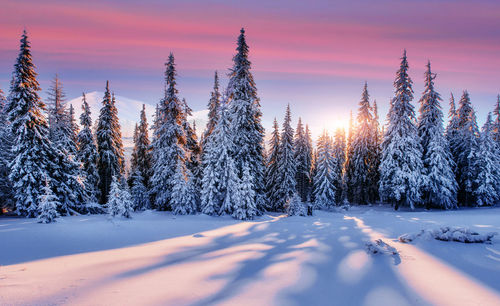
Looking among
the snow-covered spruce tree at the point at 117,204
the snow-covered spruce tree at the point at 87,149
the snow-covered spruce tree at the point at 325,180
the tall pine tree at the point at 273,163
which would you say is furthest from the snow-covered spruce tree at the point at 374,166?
the snow-covered spruce tree at the point at 87,149

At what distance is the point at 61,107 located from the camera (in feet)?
82.3

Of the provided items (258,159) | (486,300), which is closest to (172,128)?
(258,159)

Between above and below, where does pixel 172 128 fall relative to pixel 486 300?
above

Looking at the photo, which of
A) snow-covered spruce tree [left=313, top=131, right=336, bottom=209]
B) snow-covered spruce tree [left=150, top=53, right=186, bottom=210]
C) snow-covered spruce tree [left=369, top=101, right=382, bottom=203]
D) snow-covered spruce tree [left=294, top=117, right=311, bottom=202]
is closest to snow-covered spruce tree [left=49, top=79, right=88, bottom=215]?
snow-covered spruce tree [left=150, top=53, right=186, bottom=210]

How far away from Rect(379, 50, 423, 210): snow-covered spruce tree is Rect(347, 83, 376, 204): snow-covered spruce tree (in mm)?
6581

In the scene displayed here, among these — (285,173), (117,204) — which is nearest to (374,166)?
(285,173)

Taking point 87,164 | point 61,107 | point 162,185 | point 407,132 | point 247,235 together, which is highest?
point 61,107

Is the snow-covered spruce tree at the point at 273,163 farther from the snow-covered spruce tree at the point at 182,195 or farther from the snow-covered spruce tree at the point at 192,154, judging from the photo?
the snow-covered spruce tree at the point at 182,195

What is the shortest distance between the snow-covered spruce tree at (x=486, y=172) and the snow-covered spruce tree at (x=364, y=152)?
1115cm

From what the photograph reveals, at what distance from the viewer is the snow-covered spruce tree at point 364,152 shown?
115 ft

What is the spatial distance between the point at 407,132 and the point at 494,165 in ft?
36.9

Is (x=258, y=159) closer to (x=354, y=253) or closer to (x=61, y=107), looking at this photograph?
(x=354, y=253)

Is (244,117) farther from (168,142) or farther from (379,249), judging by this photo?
(379,249)

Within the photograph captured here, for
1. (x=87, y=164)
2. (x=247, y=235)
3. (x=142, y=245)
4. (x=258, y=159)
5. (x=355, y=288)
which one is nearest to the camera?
(x=355, y=288)
